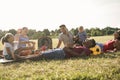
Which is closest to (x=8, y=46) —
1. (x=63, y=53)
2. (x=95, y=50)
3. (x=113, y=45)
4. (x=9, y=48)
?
(x=9, y=48)

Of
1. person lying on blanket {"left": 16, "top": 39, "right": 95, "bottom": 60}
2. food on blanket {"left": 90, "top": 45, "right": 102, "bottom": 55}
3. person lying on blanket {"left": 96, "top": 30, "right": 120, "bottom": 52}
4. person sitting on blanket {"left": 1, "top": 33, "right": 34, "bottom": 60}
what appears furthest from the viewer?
person lying on blanket {"left": 96, "top": 30, "right": 120, "bottom": 52}

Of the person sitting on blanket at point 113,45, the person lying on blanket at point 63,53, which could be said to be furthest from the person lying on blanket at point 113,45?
the person lying on blanket at point 63,53

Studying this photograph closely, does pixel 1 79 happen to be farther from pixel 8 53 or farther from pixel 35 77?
pixel 8 53

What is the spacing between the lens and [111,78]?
26.1 feet

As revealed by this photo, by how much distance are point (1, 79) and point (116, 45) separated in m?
7.38

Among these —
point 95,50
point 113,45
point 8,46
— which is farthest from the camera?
point 113,45

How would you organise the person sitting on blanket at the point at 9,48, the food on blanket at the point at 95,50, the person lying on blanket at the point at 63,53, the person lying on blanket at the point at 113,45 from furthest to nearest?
the person lying on blanket at the point at 113,45 → the food on blanket at the point at 95,50 → the person lying on blanket at the point at 63,53 → the person sitting on blanket at the point at 9,48

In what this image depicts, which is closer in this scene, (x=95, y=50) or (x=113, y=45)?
(x=95, y=50)

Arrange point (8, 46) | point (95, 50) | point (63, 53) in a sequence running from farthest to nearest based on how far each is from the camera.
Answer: point (95, 50), point (63, 53), point (8, 46)

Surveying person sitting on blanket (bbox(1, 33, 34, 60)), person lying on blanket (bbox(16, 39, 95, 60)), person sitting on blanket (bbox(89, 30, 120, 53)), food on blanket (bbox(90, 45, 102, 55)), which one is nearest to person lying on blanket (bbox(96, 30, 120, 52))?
person sitting on blanket (bbox(89, 30, 120, 53))

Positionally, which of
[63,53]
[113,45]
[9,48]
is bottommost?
[63,53]

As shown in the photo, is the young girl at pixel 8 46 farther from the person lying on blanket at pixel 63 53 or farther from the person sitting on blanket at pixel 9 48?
the person lying on blanket at pixel 63 53

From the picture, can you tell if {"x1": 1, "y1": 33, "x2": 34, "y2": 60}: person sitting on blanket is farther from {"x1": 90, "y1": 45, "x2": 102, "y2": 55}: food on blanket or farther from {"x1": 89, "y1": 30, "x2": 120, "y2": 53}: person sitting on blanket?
{"x1": 89, "y1": 30, "x2": 120, "y2": 53}: person sitting on blanket

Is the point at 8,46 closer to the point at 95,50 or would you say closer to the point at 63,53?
the point at 63,53
